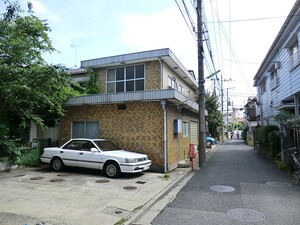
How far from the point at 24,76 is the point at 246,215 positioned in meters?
9.12

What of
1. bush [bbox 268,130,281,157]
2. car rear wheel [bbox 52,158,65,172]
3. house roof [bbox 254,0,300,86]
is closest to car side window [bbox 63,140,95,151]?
car rear wheel [bbox 52,158,65,172]

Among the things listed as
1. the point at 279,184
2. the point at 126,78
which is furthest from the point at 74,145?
the point at 279,184

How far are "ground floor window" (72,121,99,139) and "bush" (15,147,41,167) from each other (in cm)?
195

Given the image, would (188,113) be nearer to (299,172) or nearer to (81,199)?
(299,172)

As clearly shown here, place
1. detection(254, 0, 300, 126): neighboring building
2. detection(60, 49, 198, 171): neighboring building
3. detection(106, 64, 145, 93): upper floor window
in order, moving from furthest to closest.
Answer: detection(106, 64, 145, 93): upper floor window
detection(254, 0, 300, 126): neighboring building
detection(60, 49, 198, 171): neighboring building

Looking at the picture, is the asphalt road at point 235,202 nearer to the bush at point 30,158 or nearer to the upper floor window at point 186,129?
the upper floor window at point 186,129

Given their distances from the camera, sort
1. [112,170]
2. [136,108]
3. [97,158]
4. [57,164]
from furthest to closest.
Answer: [136,108]
[57,164]
[97,158]
[112,170]

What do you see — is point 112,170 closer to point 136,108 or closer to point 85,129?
point 136,108

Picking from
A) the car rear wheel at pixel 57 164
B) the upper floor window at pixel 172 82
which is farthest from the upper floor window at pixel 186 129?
the car rear wheel at pixel 57 164

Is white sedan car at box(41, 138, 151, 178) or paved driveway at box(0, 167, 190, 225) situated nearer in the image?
paved driveway at box(0, 167, 190, 225)

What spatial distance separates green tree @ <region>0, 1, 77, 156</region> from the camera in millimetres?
9164

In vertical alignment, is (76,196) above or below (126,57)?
below

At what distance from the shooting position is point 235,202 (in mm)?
6133

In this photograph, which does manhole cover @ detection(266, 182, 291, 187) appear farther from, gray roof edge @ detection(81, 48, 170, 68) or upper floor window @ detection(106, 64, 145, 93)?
upper floor window @ detection(106, 64, 145, 93)
